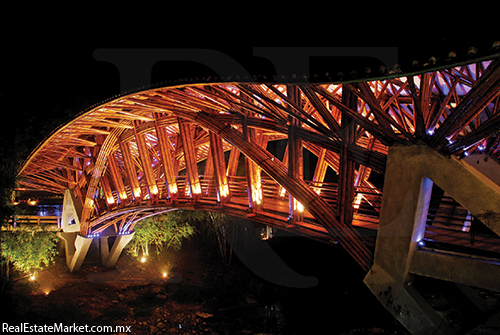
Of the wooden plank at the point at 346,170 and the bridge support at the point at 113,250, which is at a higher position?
the wooden plank at the point at 346,170

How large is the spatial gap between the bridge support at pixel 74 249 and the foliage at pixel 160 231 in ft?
11.6

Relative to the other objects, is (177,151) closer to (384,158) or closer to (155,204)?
(155,204)

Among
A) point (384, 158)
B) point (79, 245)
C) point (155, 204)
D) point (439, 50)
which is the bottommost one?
point (79, 245)

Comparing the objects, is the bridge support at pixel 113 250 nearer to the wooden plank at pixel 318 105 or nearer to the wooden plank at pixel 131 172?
the wooden plank at pixel 131 172

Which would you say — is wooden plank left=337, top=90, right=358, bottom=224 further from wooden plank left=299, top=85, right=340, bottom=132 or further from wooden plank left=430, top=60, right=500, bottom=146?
wooden plank left=430, top=60, right=500, bottom=146

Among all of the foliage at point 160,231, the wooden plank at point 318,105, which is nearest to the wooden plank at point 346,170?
the wooden plank at point 318,105

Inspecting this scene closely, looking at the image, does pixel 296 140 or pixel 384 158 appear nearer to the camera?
pixel 384 158

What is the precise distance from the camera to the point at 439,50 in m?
3.56

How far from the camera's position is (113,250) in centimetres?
2033

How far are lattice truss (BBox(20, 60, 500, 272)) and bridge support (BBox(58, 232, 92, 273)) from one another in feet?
9.64

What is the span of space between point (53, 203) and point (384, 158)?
95.6 feet

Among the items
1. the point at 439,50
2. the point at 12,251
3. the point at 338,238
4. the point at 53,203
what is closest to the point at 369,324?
the point at 338,238

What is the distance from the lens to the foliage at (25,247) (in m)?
16.0

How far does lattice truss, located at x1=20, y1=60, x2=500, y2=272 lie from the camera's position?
4.76 m
